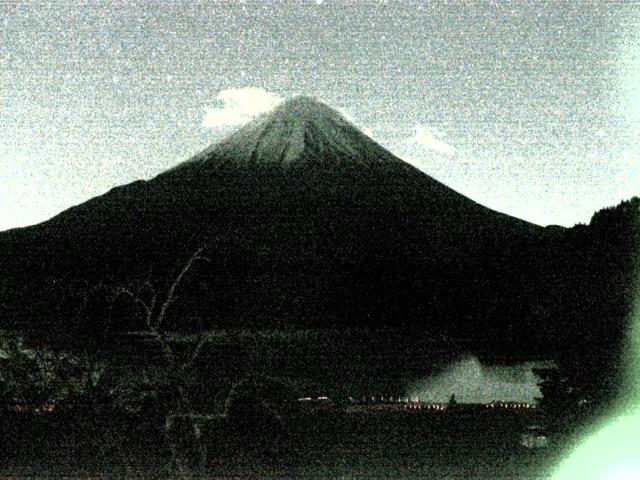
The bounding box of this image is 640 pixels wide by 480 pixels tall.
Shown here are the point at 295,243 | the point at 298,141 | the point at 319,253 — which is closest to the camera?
the point at 319,253

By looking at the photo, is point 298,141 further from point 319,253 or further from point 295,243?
point 319,253

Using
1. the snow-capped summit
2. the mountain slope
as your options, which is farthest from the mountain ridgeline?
the snow-capped summit

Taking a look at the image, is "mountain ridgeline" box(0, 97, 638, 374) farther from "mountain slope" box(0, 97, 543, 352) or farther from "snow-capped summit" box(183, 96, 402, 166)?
"snow-capped summit" box(183, 96, 402, 166)

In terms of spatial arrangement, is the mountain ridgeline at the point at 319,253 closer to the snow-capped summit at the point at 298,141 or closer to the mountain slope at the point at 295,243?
the mountain slope at the point at 295,243

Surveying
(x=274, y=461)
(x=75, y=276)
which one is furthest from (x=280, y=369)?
(x=75, y=276)

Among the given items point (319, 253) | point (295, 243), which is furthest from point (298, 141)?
point (319, 253)

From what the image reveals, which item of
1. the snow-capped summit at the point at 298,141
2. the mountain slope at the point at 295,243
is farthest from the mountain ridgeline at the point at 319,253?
the snow-capped summit at the point at 298,141

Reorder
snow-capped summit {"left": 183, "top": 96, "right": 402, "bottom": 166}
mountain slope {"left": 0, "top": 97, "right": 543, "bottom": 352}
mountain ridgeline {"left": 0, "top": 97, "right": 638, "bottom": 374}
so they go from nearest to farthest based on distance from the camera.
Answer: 1. mountain ridgeline {"left": 0, "top": 97, "right": 638, "bottom": 374}
2. mountain slope {"left": 0, "top": 97, "right": 543, "bottom": 352}
3. snow-capped summit {"left": 183, "top": 96, "right": 402, "bottom": 166}

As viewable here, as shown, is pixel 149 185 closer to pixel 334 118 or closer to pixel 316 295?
pixel 334 118

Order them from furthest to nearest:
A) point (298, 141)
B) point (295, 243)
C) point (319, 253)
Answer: point (298, 141)
point (295, 243)
point (319, 253)

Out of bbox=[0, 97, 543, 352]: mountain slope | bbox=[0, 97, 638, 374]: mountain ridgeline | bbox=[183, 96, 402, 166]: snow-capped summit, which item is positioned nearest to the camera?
bbox=[0, 97, 638, 374]: mountain ridgeline
